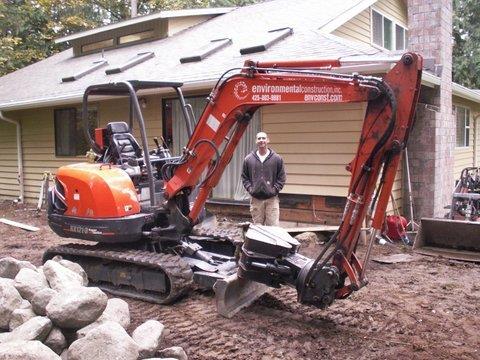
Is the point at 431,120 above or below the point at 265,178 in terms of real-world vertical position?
above

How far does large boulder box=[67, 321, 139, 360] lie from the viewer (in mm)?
3414

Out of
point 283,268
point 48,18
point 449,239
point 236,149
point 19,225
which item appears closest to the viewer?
point 283,268

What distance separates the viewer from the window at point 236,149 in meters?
9.69

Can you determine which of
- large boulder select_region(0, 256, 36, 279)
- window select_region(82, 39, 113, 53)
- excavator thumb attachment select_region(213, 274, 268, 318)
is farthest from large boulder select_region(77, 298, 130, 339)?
window select_region(82, 39, 113, 53)

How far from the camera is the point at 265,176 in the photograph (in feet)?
22.9

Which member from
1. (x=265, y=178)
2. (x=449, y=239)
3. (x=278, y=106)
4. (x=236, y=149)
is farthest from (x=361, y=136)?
(x=236, y=149)

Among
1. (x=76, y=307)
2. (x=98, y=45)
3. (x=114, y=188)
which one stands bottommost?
(x=76, y=307)

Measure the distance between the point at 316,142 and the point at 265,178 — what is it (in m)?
2.07

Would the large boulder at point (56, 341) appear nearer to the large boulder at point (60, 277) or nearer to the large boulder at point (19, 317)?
the large boulder at point (19, 317)

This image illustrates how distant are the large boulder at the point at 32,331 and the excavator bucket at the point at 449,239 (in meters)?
5.25

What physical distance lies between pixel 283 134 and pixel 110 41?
8796mm

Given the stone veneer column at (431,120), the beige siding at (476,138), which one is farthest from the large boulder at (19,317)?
the beige siding at (476,138)

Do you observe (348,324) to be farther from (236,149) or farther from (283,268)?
(236,149)

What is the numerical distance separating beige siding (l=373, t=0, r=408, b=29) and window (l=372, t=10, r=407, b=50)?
4.5 inches
